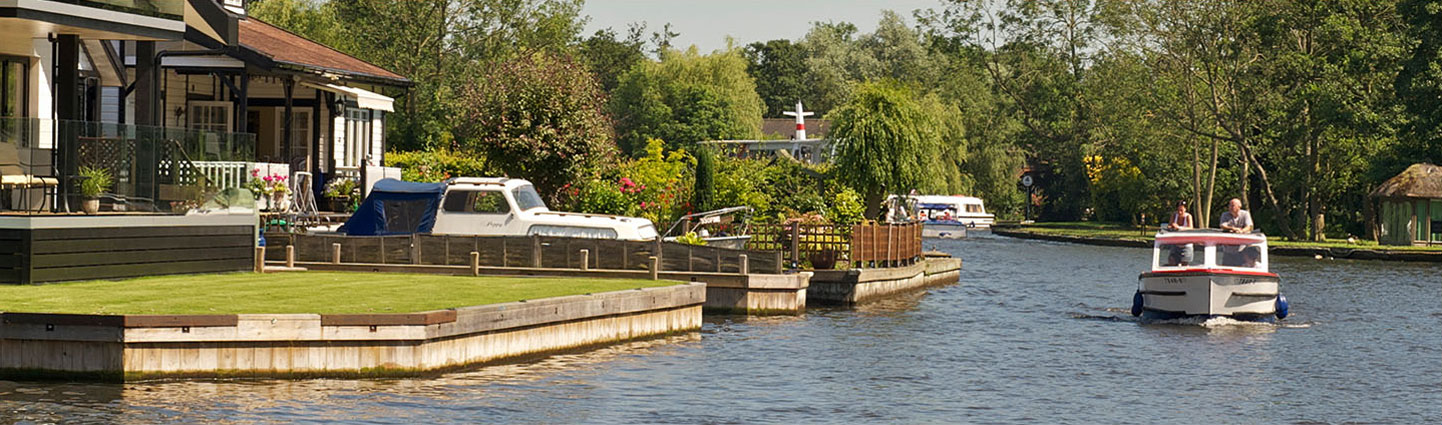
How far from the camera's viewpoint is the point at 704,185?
1753 inches

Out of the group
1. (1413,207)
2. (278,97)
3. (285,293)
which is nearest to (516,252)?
(285,293)

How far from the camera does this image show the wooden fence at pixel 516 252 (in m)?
34.0

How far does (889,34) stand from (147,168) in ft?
387

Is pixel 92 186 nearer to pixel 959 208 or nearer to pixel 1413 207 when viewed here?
pixel 1413 207

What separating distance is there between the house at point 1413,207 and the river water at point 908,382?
33.8 meters

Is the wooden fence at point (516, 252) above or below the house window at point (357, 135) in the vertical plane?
below

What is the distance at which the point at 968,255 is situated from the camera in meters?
69.7

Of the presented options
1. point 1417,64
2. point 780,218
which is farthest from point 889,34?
point 780,218

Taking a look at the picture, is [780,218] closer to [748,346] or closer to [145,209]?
[748,346]

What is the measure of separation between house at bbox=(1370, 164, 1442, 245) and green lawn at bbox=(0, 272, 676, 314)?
157 ft

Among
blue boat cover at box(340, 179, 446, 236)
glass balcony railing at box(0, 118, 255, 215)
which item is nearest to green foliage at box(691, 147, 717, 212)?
blue boat cover at box(340, 179, 446, 236)

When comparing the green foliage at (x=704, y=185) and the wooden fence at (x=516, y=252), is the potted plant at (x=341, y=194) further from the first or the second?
the wooden fence at (x=516, y=252)

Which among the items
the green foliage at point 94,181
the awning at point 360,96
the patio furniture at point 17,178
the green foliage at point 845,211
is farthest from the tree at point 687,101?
the patio furniture at point 17,178

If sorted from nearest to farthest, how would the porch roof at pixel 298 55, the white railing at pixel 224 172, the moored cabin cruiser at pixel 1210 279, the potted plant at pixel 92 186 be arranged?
the potted plant at pixel 92 186, the white railing at pixel 224 172, the moored cabin cruiser at pixel 1210 279, the porch roof at pixel 298 55
